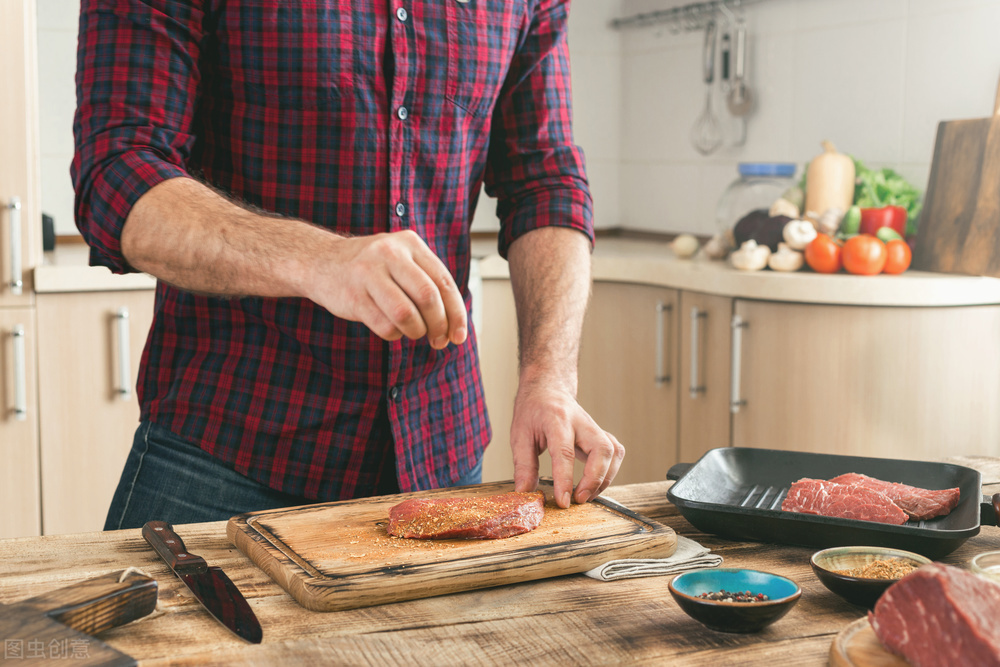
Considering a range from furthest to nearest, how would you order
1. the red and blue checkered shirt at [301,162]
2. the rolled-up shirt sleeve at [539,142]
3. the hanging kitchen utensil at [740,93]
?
the hanging kitchen utensil at [740,93], the rolled-up shirt sleeve at [539,142], the red and blue checkered shirt at [301,162]

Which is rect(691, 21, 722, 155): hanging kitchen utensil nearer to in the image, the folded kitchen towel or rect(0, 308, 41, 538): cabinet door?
rect(0, 308, 41, 538): cabinet door

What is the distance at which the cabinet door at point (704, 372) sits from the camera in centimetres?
238

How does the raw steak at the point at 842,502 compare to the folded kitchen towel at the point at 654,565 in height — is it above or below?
above

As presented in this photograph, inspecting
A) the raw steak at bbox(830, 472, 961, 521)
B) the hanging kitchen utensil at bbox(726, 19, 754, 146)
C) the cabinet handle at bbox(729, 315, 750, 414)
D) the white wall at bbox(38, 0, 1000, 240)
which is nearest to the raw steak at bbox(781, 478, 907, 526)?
the raw steak at bbox(830, 472, 961, 521)

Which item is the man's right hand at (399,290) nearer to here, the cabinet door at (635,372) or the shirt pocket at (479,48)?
the shirt pocket at (479,48)

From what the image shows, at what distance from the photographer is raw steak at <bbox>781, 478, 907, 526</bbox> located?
0.94 m

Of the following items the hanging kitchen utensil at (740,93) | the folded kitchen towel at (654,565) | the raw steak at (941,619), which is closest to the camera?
the raw steak at (941,619)

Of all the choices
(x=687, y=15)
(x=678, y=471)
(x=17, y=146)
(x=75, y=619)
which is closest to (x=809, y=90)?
(x=687, y=15)

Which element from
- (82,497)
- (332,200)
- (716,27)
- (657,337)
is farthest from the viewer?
(716,27)

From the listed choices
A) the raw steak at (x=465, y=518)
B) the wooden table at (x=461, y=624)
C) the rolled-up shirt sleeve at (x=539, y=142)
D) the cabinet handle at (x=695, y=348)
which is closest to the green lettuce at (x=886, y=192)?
the cabinet handle at (x=695, y=348)

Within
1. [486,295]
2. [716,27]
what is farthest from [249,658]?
[716,27]

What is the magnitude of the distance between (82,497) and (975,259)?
2085 mm

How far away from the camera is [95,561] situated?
34.8 inches

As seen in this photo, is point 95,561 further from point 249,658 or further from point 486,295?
point 486,295
